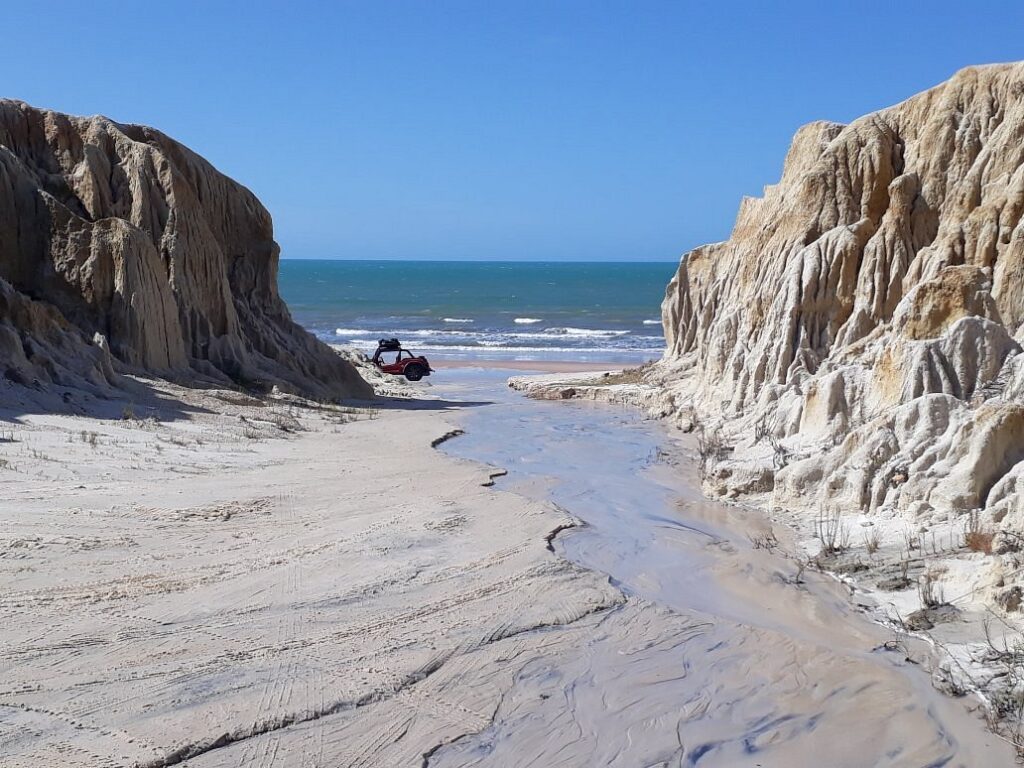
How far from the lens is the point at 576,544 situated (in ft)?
38.1

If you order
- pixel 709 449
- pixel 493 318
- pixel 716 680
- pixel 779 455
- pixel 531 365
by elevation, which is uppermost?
pixel 779 455

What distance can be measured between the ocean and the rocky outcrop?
2051cm

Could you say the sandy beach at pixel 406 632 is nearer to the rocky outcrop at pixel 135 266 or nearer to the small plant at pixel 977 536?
the small plant at pixel 977 536

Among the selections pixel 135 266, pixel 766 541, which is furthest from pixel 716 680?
pixel 135 266

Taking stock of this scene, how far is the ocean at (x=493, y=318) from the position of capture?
5131cm

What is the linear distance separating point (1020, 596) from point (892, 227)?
11.8m

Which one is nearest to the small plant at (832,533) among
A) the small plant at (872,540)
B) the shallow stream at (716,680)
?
the small plant at (872,540)

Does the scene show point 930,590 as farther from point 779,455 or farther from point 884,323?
point 884,323

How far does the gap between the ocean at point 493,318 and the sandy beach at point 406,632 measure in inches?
1308

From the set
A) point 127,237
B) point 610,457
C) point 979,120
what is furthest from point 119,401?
point 979,120

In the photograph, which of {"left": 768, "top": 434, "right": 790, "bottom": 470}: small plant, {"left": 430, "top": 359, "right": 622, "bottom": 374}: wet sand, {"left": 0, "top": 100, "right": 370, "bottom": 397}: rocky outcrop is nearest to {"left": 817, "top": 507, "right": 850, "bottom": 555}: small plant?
{"left": 768, "top": 434, "right": 790, "bottom": 470}: small plant

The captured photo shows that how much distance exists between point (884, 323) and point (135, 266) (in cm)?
1424

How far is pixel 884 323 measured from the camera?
725 inches

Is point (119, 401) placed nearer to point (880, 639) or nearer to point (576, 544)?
point (576, 544)
